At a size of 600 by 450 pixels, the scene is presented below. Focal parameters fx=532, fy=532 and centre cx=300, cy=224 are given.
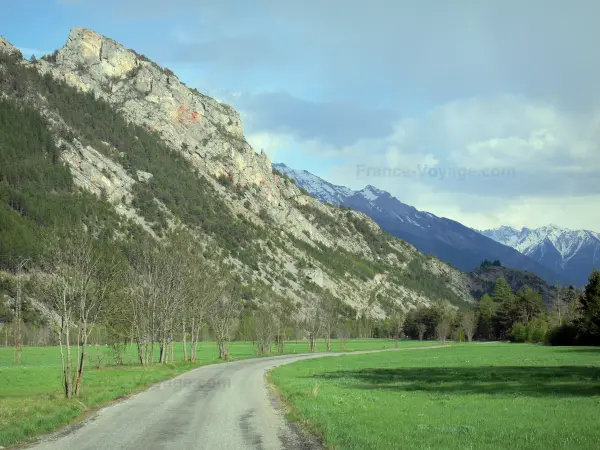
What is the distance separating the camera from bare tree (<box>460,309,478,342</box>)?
170750mm

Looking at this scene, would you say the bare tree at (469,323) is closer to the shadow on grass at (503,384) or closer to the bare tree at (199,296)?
the bare tree at (199,296)

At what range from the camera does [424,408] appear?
22344 millimetres

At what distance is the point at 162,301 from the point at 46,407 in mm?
37348

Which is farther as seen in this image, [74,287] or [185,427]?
[74,287]

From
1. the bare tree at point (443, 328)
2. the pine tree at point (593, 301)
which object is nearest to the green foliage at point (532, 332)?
the pine tree at point (593, 301)

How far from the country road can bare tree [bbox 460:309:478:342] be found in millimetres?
155231

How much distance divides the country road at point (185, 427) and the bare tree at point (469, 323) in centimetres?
15523

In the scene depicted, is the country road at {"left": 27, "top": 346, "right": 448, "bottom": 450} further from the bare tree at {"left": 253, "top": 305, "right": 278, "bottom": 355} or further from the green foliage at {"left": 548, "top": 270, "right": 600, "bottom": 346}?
the green foliage at {"left": 548, "top": 270, "right": 600, "bottom": 346}

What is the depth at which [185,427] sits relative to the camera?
57.5 ft

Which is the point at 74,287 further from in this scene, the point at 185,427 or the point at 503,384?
the point at 503,384

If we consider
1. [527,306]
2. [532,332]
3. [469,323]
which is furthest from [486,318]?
[532,332]

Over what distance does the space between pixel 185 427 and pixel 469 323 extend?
6558 inches

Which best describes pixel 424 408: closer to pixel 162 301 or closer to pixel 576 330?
pixel 162 301

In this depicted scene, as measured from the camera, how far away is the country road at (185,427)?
14.7 metres
